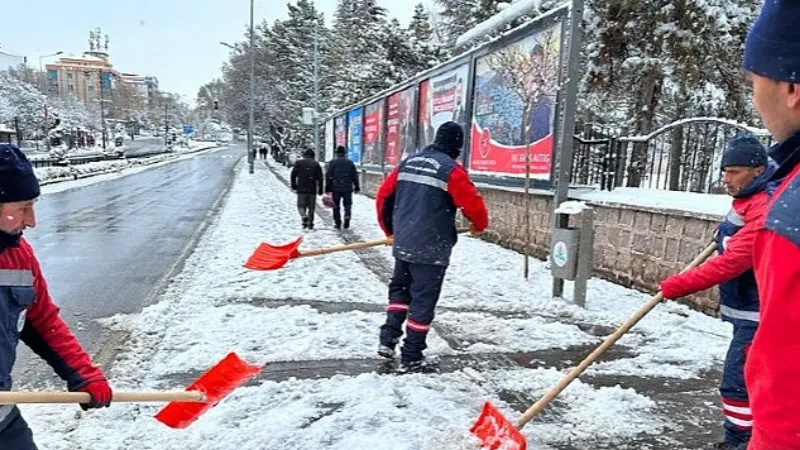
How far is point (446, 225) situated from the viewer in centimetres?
449

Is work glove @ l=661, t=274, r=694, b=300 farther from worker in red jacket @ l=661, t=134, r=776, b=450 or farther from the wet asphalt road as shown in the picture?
the wet asphalt road

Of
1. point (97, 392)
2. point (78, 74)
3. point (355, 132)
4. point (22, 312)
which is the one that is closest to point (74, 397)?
point (97, 392)

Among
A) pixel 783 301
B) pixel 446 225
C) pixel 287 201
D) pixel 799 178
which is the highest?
pixel 799 178

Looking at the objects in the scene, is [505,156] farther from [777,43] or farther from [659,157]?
[777,43]

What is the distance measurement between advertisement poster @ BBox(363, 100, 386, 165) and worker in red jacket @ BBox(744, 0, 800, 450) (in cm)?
1710

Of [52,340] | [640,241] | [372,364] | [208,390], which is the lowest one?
[372,364]

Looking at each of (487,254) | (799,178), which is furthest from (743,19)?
(799,178)

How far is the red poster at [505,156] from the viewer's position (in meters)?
8.40

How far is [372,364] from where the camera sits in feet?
14.9

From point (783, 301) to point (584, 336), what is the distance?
459cm

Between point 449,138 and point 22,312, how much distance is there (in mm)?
3077

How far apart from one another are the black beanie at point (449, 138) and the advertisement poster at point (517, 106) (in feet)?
12.8

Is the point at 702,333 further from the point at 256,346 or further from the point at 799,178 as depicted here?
the point at 799,178

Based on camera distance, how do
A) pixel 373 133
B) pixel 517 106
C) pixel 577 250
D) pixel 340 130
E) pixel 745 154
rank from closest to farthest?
pixel 745 154, pixel 577 250, pixel 517 106, pixel 373 133, pixel 340 130
